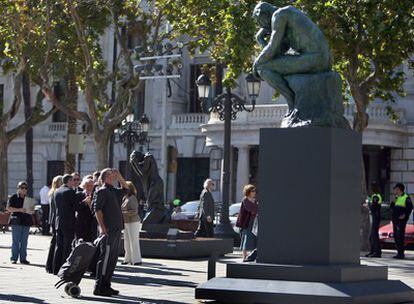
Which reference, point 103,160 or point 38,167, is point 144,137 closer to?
point 103,160

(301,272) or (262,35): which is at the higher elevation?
(262,35)

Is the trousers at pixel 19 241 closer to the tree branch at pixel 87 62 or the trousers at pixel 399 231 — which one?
the trousers at pixel 399 231

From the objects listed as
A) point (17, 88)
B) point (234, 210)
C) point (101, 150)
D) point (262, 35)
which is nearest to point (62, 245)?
point (262, 35)

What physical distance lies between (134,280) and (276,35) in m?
5.78

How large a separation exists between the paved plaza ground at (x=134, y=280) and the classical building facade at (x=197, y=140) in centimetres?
1257

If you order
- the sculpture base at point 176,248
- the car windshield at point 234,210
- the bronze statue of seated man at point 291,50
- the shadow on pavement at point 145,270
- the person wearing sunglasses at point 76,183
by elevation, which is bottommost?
the shadow on pavement at point 145,270

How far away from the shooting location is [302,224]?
1359 cm

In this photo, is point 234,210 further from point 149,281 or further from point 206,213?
point 149,281

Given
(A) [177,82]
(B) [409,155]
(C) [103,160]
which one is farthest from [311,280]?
(A) [177,82]

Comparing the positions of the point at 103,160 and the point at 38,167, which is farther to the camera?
the point at 38,167

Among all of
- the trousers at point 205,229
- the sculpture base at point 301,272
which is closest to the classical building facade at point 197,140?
the trousers at point 205,229

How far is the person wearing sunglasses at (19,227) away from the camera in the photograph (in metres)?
21.5

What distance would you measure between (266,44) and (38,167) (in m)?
40.6

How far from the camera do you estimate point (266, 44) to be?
14812mm
